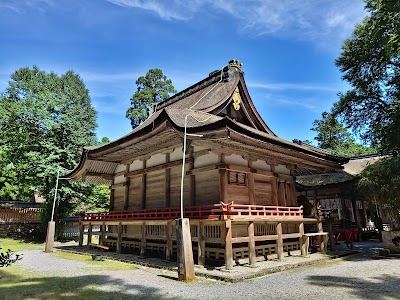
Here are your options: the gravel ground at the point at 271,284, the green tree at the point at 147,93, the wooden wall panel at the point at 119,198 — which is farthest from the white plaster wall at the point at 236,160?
the green tree at the point at 147,93

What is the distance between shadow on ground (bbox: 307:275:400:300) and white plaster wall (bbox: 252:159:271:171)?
573cm

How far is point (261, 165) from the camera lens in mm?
13672

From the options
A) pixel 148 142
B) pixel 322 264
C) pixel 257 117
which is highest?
pixel 257 117

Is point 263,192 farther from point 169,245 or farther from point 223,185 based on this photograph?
point 169,245

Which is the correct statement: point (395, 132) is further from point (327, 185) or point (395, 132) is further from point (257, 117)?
point (327, 185)

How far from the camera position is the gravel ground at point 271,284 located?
6680 millimetres

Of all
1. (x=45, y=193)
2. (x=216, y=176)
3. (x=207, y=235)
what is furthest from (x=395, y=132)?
(x=45, y=193)

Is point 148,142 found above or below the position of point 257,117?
below

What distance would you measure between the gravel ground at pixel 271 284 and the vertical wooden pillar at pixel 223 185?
133 inches

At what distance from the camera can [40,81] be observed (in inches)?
1258

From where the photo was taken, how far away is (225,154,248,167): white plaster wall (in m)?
12.0

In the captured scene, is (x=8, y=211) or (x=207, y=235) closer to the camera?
(x=207, y=235)

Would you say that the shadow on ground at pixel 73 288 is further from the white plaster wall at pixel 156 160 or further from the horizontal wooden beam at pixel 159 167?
the white plaster wall at pixel 156 160

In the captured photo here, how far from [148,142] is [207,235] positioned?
4907 millimetres
